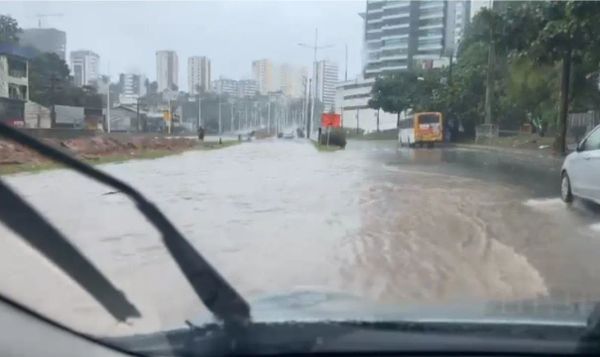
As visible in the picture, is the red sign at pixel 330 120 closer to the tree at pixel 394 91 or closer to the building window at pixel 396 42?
the tree at pixel 394 91

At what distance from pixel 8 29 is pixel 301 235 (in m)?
4.51

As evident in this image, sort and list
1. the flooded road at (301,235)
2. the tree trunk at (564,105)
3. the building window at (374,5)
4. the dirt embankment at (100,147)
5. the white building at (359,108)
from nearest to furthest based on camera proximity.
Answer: the dirt embankment at (100,147), the flooded road at (301,235), the building window at (374,5), the white building at (359,108), the tree trunk at (564,105)

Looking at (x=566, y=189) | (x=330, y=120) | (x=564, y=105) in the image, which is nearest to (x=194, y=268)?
(x=330, y=120)

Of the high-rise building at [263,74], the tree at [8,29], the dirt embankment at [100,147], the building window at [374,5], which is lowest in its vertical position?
the dirt embankment at [100,147]

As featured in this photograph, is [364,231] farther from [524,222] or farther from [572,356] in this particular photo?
[572,356]

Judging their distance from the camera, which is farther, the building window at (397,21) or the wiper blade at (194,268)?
the building window at (397,21)

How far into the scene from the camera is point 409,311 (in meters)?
2.62

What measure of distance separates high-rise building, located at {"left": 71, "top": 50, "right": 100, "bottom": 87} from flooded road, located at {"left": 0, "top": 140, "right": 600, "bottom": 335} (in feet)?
1.49

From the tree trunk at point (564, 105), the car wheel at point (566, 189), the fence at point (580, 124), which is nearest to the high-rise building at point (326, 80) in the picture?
the fence at point (580, 124)

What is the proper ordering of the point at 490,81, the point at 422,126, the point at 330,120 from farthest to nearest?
the point at 422,126
the point at 490,81
the point at 330,120

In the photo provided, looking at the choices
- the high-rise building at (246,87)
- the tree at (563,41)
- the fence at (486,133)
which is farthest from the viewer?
the tree at (563,41)

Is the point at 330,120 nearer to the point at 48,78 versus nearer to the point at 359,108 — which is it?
the point at 359,108

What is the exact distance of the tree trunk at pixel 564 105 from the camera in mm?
10533

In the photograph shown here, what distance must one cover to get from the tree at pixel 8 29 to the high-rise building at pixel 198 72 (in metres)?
1.21
